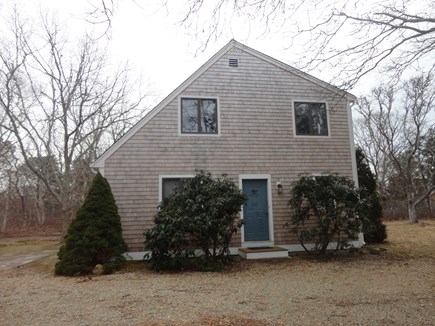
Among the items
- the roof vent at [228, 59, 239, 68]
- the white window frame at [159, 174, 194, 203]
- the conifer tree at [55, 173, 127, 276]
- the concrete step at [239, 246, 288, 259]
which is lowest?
the concrete step at [239, 246, 288, 259]

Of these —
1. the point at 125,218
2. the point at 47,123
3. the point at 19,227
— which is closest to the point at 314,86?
the point at 125,218

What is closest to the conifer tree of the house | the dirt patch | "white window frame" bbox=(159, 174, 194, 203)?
the dirt patch

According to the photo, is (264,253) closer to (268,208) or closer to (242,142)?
(268,208)

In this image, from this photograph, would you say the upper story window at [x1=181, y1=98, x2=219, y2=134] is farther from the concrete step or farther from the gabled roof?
the concrete step

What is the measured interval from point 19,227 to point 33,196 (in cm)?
305

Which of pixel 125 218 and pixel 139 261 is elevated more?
pixel 125 218

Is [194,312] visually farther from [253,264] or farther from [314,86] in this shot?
[314,86]

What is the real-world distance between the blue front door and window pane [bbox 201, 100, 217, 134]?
78.1 inches

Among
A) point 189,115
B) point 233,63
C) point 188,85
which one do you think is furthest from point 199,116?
point 233,63

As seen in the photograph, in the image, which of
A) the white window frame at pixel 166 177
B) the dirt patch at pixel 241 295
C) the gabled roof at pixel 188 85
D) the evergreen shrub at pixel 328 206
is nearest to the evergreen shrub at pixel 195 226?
the dirt patch at pixel 241 295

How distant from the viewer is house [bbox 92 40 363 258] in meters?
9.41

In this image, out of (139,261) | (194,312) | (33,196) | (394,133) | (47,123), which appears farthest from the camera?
(33,196)

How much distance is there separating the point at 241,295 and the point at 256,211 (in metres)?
4.67

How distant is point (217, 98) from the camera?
10.3m
